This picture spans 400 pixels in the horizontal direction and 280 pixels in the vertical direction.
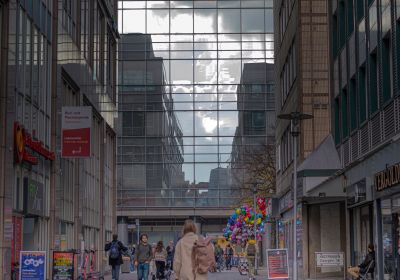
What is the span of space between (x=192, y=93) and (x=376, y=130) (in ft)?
159

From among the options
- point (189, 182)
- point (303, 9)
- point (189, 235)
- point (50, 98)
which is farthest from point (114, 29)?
point (189, 235)

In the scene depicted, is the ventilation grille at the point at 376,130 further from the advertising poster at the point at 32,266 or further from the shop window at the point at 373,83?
the advertising poster at the point at 32,266

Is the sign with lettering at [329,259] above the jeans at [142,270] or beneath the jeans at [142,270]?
above

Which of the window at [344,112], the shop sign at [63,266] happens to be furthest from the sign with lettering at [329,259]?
the shop sign at [63,266]

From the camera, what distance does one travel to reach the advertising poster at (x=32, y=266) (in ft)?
68.3

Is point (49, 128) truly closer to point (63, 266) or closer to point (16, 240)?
point (16, 240)

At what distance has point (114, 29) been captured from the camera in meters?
51.0

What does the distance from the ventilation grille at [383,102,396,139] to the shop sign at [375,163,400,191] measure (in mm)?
1046

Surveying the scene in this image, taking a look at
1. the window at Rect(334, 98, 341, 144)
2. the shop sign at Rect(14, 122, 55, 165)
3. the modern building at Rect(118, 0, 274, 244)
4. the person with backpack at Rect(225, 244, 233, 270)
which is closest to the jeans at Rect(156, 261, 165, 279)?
the shop sign at Rect(14, 122, 55, 165)

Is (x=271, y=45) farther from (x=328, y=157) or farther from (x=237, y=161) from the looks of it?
(x=328, y=157)

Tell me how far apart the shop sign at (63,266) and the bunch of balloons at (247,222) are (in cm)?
2369

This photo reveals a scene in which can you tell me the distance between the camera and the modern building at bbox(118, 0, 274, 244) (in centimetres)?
7281

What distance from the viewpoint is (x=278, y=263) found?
83.0 feet

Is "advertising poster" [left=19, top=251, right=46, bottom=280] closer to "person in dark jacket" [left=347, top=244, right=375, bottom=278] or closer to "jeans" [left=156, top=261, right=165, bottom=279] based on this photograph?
"jeans" [left=156, top=261, right=165, bottom=279]
